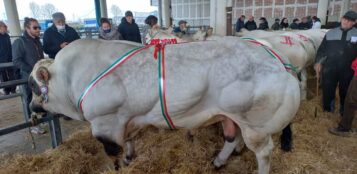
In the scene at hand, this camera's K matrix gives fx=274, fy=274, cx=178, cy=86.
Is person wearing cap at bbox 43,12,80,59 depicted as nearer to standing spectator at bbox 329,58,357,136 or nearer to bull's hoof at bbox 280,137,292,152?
bull's hoof at bbox 280,137,292,152

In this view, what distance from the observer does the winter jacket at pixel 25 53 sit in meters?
4.05

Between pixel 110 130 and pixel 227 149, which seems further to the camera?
pixel 227 149

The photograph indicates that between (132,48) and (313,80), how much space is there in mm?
6668

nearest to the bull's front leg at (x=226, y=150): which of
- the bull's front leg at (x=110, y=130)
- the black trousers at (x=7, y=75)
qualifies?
the bull's front leg at (x=110, y=130)

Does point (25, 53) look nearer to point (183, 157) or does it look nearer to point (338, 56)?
point (183, 157)

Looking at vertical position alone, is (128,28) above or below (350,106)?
above

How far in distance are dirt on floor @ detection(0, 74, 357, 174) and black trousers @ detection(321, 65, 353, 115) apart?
120 cm

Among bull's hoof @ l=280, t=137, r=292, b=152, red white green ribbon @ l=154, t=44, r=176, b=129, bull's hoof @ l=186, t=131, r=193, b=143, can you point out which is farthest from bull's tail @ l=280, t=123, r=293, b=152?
red white green ribbon @ l=154, t=44, r=176, b=129

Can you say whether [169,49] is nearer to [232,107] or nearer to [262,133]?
[232,107]

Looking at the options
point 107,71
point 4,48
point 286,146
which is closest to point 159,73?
point 107,71

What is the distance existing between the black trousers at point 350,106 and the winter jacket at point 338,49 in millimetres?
737

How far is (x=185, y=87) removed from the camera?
234 cm

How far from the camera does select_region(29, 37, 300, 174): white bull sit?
232 centimetres

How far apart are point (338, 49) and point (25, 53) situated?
512 cm
